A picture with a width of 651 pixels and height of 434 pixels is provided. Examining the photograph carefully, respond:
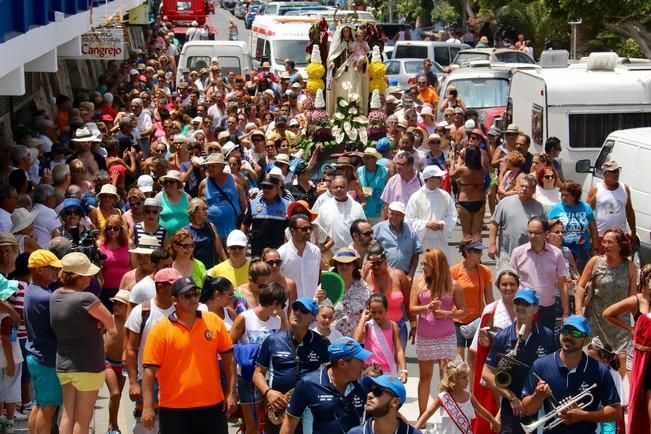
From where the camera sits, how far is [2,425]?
10.7 meters

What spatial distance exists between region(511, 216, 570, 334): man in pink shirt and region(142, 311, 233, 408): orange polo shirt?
3.80m

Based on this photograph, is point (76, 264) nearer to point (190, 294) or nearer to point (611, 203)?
point (190, 294)

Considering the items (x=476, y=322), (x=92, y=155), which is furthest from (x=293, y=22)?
(x=476, y=322)

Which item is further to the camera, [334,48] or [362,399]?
[334,48]

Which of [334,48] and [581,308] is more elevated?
[334,48]

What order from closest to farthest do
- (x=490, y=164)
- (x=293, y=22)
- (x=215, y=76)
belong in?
(x=490, y=164), (x=215, y=76), (x=293, y=22)

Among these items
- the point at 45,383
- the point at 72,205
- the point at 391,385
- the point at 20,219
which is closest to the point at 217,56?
the point at 72,205

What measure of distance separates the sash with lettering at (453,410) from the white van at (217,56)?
2270 cm

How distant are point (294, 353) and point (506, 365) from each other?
140 centimetres

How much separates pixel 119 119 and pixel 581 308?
9.50 meters

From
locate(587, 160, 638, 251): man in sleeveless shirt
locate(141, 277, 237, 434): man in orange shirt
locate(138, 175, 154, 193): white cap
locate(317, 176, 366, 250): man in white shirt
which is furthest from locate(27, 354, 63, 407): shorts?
locate(587, 160, 638, 251): man in sleeveless shirt

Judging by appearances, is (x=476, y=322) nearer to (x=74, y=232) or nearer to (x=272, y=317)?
(x=272, y=317)

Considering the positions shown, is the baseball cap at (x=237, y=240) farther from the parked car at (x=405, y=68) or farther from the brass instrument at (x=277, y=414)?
the parked car at (x=405, y=68)

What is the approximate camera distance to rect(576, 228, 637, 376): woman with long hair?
11773mm
